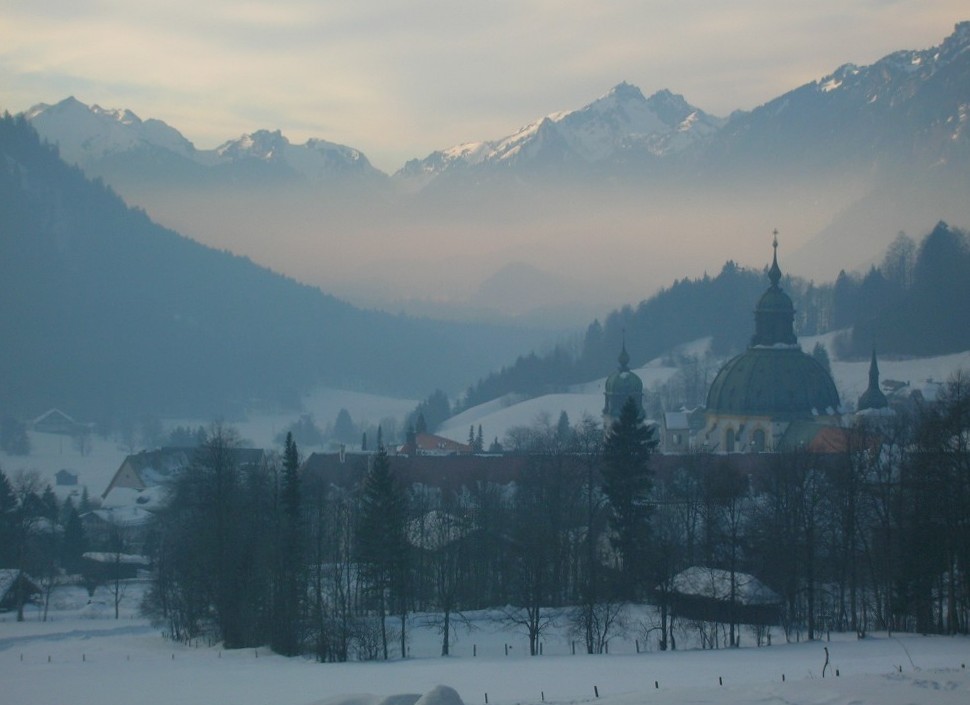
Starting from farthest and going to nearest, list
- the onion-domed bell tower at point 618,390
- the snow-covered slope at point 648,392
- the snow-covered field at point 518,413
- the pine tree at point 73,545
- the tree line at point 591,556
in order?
A: the snow-covered slope at point 648,392
the snow-covered field at point 518,413
the onion-domed bell tower at point 618,390
the pine tree at point 73,545
the tree line at point 591,556

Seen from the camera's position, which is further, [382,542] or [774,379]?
[774,379]

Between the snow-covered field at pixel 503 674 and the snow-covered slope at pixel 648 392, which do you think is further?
the snow-covered slope at pixel 648 392

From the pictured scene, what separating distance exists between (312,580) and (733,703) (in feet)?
86.3

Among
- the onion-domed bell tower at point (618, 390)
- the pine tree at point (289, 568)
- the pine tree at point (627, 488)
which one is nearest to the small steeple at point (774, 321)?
the onion-domed bell tower at point (618, 390)

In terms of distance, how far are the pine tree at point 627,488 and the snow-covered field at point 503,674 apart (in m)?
5.24

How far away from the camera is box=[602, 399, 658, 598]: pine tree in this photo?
52.3 m

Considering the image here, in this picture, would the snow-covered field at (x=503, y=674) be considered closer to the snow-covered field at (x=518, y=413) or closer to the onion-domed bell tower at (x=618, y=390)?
the onion-domed bell tower at (x=618, y=390)

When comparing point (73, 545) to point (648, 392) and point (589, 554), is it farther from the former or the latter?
point (648, 392)

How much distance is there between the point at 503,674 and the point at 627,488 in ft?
51.4

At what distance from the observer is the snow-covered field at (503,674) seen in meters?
31.0

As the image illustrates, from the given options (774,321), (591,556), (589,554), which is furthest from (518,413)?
(591,556)

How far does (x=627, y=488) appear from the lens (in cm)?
5372

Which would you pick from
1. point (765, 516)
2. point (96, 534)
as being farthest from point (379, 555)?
point (96, 534)

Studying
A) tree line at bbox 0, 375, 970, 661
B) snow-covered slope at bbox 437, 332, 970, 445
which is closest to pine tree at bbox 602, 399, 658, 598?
tree line at bbox 0, 375, 970, 661
